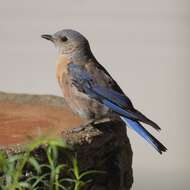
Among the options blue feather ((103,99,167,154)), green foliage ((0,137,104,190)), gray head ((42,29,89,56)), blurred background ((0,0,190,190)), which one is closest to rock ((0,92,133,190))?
green foliage ((0,137,104,190))

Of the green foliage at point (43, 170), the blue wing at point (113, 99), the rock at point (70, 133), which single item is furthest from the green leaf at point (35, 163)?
the blue wing at point (113, 99)

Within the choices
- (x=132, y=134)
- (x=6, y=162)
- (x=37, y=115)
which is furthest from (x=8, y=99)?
(x=132, y=134)

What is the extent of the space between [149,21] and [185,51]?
1.01ft

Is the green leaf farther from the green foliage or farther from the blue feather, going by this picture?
the blue feather

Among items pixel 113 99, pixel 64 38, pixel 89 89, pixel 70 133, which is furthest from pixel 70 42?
pixel 70 133

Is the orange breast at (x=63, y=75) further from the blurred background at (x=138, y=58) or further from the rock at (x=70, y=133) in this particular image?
the blurred background at (x=138, y=58)

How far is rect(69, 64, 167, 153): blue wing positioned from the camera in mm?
4973

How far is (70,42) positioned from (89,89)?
0.35m

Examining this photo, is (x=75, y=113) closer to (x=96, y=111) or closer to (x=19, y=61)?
(x=96, y=111)

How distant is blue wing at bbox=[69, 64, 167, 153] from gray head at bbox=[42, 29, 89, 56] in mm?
121

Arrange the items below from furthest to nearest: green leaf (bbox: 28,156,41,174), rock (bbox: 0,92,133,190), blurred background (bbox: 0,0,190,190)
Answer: blurred background (bbox: 0,0,190,190) → rock (bbox: 0,92,133,190) → green leaf (bbox: 28,156,41,174)

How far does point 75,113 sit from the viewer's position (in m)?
5.02

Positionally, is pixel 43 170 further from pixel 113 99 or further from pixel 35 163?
pixel 113 99

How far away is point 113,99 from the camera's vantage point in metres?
Result: 5.08
